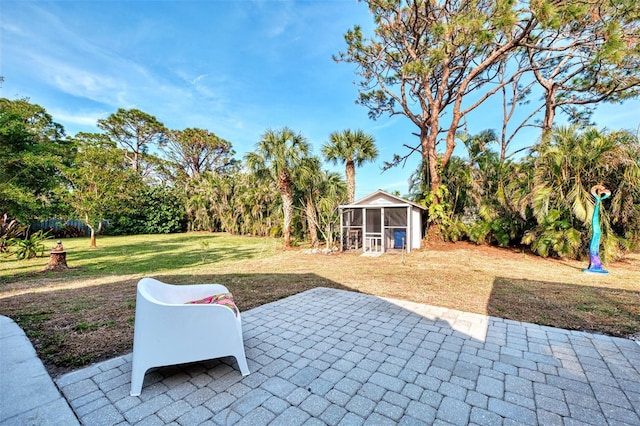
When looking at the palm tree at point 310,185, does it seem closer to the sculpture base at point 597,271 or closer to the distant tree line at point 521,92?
the distant tree line at point 521,92

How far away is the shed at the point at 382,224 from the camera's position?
9.61 metres

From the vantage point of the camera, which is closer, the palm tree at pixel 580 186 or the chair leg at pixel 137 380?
the chair leg at pixel 137 380

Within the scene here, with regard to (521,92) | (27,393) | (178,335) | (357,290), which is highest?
(521,92)

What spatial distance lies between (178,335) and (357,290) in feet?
11.3

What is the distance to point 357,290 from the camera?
16.1 feet

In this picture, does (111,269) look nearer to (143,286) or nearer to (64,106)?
(143,286)

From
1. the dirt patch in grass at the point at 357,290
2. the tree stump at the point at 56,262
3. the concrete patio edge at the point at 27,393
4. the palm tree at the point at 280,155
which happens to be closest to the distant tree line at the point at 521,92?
the dirt patch in grass at the point at 357,290

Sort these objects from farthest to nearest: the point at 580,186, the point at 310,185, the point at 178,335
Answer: the point at 310,185
the point at 580,186
the point at 178,335

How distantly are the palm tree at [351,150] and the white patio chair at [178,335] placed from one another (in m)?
9.22

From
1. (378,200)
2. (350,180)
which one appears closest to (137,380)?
(378,200)

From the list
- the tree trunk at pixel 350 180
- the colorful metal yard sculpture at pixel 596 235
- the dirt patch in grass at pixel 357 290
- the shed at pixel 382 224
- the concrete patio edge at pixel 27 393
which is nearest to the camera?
the concrete patio edge at pixel 27 393

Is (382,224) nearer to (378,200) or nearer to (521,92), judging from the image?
(378,200)

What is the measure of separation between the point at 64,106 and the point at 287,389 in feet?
74.4

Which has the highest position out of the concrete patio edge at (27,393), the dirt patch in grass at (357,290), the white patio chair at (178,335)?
the white patio chair at (178,335)
